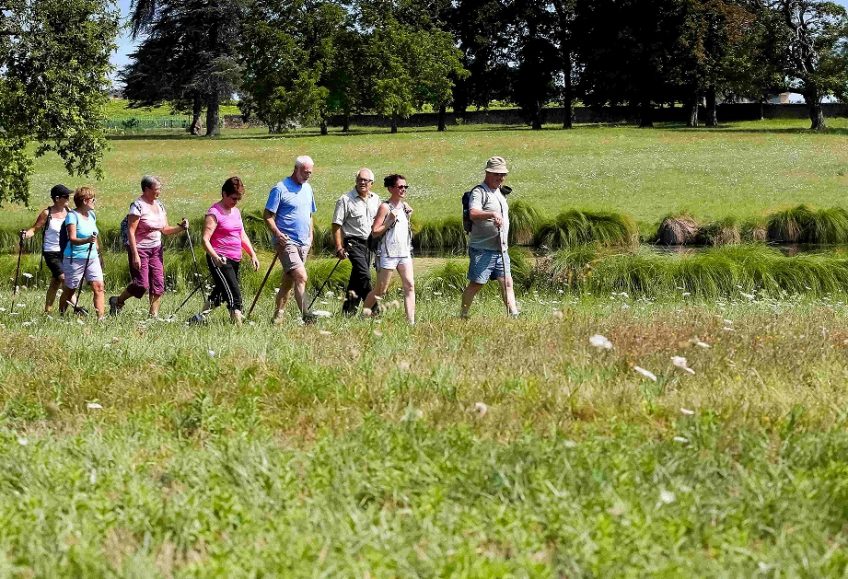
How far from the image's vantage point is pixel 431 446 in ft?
17.3

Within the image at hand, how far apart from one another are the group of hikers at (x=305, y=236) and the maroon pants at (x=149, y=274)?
0.01 meters

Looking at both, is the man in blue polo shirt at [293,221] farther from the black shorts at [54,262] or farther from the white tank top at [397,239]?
the black shorts at [54,262]

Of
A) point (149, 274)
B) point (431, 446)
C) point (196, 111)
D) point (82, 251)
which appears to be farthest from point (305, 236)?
point (196, 111)

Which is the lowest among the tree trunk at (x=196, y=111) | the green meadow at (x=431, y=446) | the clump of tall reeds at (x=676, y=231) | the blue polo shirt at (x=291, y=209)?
the clump of tall reeds at (x=676, y=231)

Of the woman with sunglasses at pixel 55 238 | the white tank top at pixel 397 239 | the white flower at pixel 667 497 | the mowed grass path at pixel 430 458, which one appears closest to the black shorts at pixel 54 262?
the woman with sunglasses at pixel 55 238

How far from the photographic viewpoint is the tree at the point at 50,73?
867 inches

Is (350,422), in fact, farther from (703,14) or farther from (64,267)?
(703,14)

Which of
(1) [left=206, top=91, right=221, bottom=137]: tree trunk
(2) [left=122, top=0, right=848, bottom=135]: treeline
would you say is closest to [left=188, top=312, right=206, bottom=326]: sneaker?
(2) [left=122, top=0, right=848, bottom=135]: treeline

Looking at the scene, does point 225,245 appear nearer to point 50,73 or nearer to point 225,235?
point 225,235

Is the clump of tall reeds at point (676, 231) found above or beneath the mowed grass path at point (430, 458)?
beneath

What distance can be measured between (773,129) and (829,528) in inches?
2402

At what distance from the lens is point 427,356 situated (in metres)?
7.57

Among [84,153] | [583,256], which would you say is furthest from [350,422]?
[84,153]

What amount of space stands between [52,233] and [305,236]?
4492 mm
